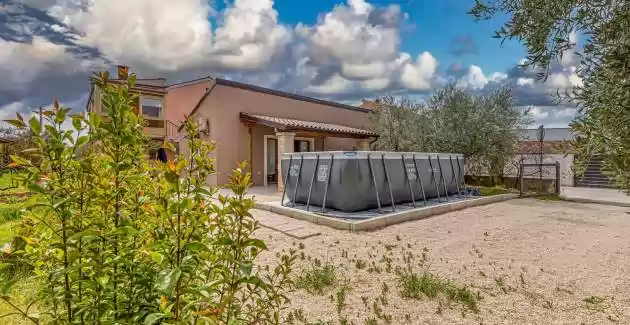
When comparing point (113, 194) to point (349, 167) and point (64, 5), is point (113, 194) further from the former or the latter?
point (349, 167)

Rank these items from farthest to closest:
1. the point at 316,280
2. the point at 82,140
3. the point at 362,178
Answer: the point at 362,178 → the point at 316,280 → the point at 82,140

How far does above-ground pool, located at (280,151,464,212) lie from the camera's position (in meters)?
7.85

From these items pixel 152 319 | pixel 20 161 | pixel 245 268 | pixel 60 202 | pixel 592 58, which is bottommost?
pixel 152 319

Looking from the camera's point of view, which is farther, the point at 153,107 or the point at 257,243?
the point at 153,107

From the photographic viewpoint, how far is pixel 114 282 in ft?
4.04

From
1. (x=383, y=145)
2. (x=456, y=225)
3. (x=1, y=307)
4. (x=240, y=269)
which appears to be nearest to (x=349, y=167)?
(x=456, y=225)

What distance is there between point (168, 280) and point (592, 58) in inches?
105

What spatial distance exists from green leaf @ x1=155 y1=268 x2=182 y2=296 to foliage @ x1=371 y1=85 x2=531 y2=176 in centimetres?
1388

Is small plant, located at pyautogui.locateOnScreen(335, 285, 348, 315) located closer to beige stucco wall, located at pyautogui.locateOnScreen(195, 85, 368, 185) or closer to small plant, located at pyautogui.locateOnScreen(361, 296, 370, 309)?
small plant, located at pyautogui.locateOnScreen(361, 296, 370, 309)

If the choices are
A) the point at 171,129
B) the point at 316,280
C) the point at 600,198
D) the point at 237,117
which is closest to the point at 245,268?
the point at 316,280

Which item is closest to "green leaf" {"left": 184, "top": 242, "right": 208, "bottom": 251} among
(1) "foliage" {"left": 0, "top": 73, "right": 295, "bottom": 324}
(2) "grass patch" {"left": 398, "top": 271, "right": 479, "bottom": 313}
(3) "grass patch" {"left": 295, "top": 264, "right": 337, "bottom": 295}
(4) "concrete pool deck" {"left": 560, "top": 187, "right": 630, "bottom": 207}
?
(1) "foliage" {"left": 0, "top": 73, "right": 295, "bottom": 324}

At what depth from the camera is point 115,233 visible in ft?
3.69

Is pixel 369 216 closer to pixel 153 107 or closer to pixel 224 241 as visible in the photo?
pixel 224 241

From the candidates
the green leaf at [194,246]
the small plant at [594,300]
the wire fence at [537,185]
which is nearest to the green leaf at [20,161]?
the green leaf at [194,246]
